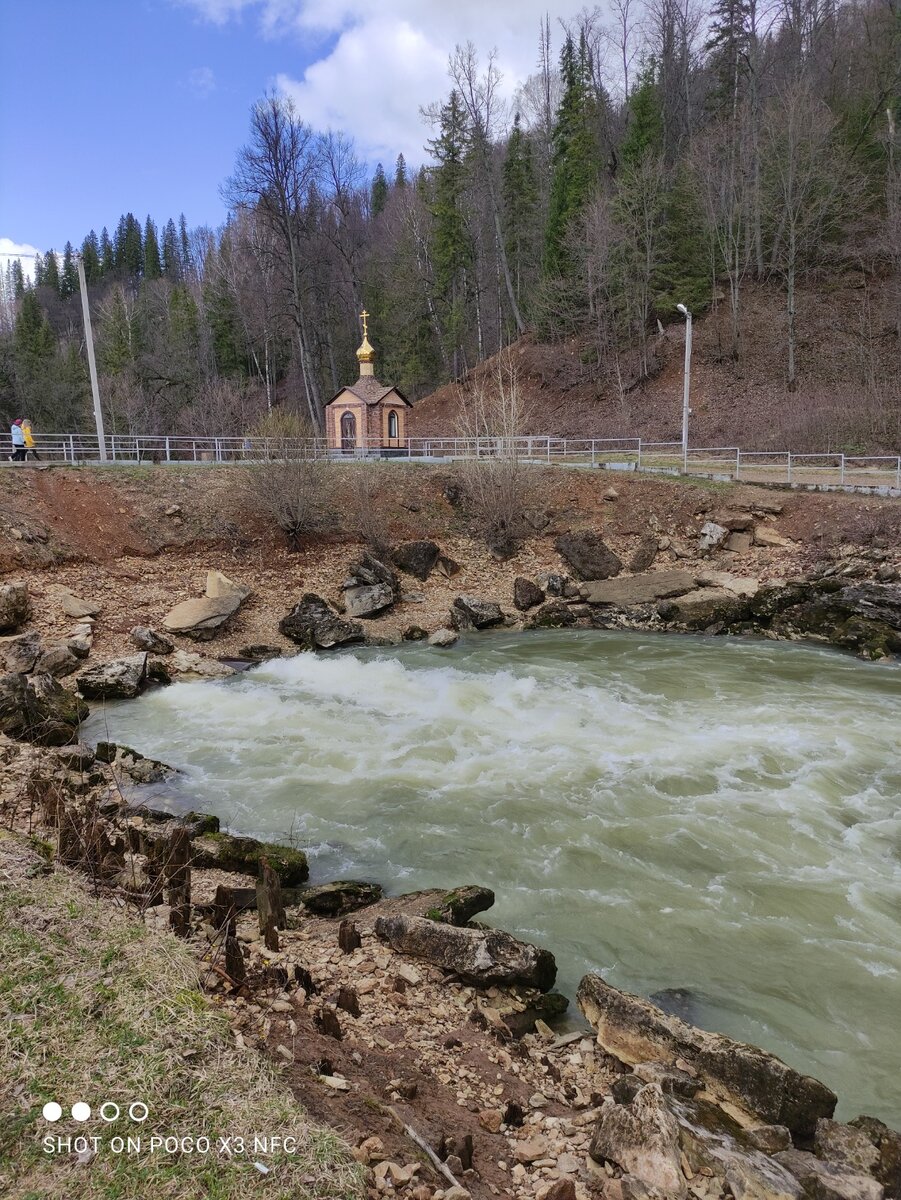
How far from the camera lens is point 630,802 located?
9.98 meters

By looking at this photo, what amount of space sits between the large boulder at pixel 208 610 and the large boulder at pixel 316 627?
1.45 m

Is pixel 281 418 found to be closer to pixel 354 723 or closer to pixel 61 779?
pixel 354 723

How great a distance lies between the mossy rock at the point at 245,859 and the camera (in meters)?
7.93

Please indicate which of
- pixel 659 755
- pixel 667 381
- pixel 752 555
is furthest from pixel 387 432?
pixel 659 755

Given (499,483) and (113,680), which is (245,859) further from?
(499,483)

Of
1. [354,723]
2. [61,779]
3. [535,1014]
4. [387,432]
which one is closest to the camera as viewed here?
[535,1014]

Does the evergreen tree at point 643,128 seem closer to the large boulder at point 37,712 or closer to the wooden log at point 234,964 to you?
the large boulder at point 37,712

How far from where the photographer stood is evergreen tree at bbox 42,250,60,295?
103 metres

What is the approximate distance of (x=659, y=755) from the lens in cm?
1152

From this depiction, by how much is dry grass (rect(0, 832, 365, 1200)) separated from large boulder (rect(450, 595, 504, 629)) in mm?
16290

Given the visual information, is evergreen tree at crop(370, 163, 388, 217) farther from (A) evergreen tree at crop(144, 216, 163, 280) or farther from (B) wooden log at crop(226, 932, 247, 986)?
(B) wooden log at crop(226, 932, 247, 986)

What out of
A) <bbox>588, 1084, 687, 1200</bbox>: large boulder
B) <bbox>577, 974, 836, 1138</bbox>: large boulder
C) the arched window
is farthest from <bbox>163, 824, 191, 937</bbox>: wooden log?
the arched window

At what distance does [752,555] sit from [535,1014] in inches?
761

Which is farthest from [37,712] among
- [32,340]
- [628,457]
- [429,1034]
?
[32,340]
